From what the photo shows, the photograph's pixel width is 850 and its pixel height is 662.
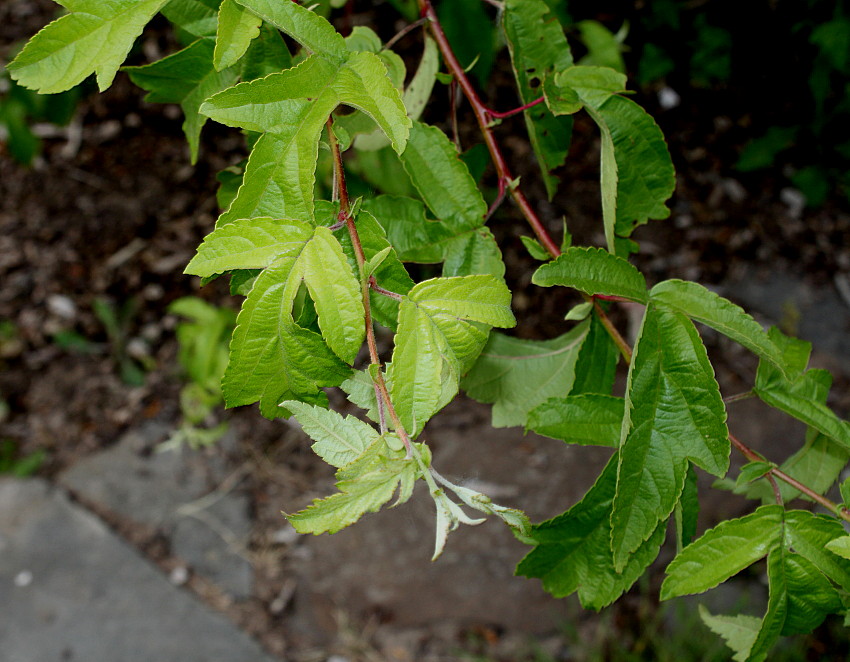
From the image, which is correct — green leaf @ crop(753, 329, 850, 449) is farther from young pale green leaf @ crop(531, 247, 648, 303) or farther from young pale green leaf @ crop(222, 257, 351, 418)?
young pale green leaf @ crop(222, 257, 351, 418)

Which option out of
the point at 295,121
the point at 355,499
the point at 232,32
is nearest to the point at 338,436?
the point at 355,499

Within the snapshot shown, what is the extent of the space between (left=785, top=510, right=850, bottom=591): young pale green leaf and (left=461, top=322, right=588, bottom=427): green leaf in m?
0.34

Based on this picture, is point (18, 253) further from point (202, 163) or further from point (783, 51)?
point (783, 51)

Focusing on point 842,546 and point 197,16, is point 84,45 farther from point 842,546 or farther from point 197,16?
A: point 842,546

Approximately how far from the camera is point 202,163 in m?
2.83

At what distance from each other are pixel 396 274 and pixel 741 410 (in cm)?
220

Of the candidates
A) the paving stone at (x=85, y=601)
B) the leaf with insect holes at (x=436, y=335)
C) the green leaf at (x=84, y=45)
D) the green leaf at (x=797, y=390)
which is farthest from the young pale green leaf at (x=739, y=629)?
the paving stone at (x=85, y=601)

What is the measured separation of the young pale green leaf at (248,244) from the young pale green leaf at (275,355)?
2 centimetres

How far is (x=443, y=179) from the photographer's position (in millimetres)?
963

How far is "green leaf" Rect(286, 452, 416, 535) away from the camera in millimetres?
646

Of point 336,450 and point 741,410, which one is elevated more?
point 336,450

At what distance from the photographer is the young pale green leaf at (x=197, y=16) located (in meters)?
0.87

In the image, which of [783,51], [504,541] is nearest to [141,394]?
[504,541]

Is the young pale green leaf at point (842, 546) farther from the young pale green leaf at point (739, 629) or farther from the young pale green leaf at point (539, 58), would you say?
the young pale green leaf at point (539, 58)
